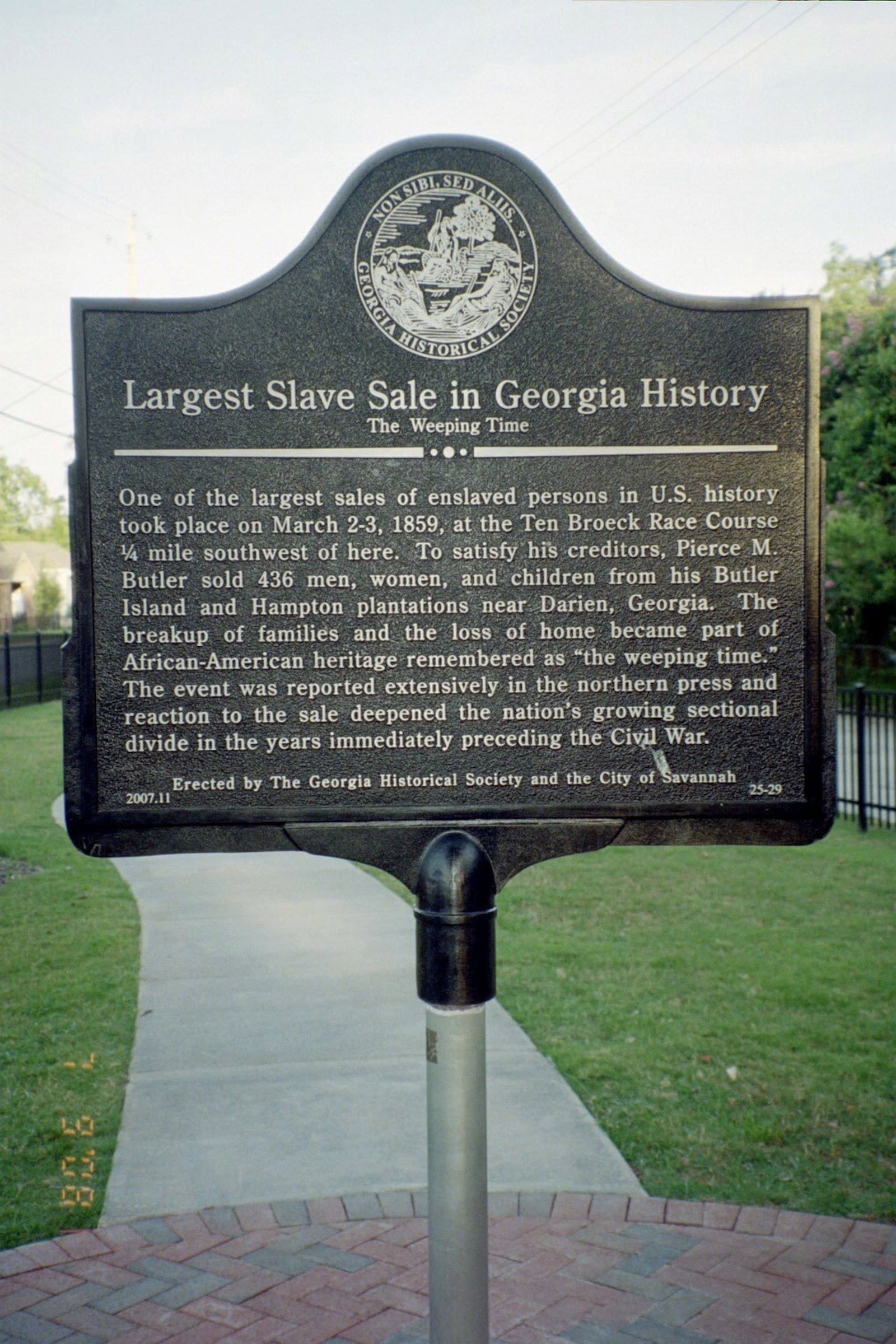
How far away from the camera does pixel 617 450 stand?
289 centimetres

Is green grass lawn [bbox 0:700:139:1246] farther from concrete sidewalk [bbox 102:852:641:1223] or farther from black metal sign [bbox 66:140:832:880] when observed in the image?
black metal sign [bbox 66:140:832:880]

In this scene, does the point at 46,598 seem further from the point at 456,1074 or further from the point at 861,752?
the point at 456,1074

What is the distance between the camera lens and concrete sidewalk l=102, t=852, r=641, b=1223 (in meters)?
4.15

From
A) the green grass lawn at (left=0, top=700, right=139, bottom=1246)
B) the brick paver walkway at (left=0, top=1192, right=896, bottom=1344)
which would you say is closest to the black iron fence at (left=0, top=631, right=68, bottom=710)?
the green grass lawn at (left=0, top=700, right=139, bottom=1246)

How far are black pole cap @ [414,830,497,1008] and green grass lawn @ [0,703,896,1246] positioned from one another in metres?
1.73

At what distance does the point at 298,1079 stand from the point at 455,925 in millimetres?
2551

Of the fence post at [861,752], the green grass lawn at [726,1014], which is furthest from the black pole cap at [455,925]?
the fence post at [861,752]

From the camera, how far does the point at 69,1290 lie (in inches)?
138

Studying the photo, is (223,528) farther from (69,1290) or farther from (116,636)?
(69,1290)

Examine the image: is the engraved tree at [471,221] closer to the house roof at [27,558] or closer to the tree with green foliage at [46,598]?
the tree with green foliage at [46,598]

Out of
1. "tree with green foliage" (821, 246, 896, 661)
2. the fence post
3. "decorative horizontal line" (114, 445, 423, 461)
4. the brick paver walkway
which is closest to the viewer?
"decorative horizontal line" (114, 445, 423, 461)

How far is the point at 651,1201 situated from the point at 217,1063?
2037mm

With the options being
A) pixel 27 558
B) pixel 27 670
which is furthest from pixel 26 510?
pixel 27 670

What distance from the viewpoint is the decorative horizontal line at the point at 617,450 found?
9.42ft
